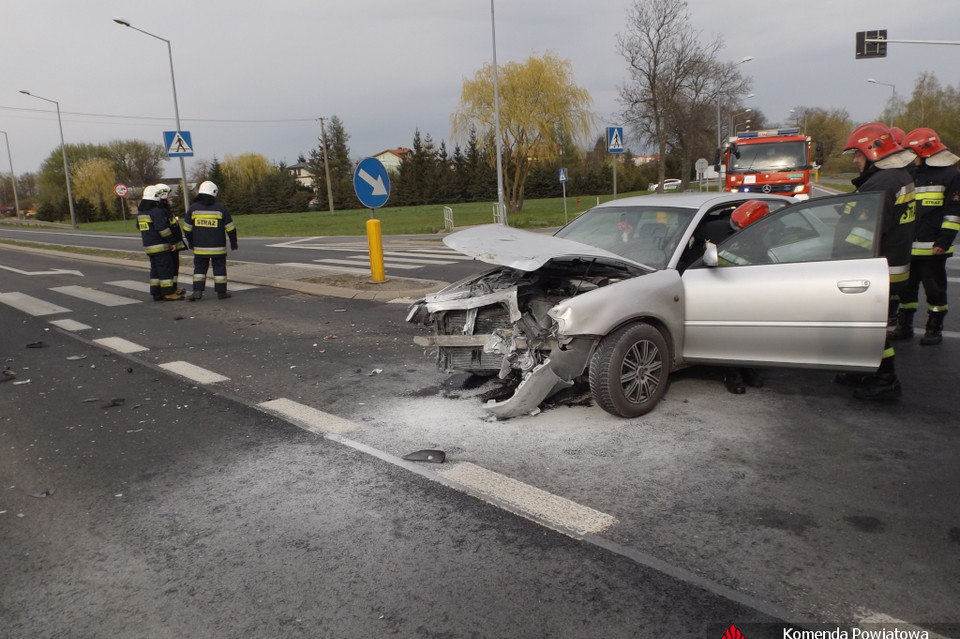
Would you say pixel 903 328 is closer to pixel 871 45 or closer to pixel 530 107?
pixel 871 45

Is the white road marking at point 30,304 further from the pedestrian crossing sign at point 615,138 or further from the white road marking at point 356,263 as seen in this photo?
the pedestrian crossing sign at point 615,138

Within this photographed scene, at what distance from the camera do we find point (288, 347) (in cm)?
747

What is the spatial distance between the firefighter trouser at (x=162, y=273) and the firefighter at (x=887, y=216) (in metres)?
9.92

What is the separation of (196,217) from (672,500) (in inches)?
377

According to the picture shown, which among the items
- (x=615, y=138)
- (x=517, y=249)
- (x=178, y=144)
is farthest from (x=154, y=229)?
(x=615, y=138)

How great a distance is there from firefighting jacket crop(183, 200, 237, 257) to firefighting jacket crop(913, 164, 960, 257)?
937cm

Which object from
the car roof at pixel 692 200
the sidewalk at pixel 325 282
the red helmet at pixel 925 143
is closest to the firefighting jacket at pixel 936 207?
the red helmet at pixel 925 143

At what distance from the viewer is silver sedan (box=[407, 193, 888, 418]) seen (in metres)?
4.43

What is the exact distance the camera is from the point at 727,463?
389cm

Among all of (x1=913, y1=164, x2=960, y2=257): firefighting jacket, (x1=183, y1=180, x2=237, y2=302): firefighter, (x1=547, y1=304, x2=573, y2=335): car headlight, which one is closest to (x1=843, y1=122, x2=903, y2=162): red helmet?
(x1=913, y1=164, x2=960, y2=257): firefighting jacket

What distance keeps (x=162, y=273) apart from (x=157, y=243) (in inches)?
19.5

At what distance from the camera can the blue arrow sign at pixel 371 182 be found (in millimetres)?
10617

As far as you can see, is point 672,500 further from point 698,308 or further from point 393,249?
point 393,249

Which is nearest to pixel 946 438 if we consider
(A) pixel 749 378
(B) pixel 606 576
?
(A) pixel 749 378
